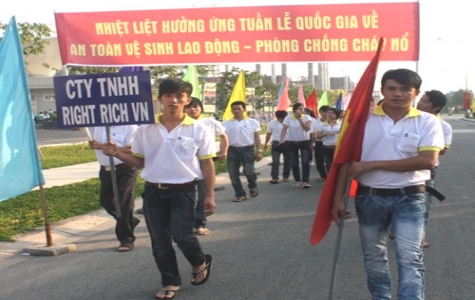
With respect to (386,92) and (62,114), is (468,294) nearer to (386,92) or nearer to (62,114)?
(386,92)

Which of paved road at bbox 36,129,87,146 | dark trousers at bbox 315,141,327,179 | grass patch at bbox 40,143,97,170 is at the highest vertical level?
dark trousers at bbox 315,141,327,179

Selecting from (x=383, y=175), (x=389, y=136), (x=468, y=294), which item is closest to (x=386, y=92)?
(x=389, y=136)

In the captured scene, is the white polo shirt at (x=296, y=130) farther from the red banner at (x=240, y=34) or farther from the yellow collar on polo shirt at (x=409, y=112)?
the yellow collar on polo shirt at (x=409, y=112)

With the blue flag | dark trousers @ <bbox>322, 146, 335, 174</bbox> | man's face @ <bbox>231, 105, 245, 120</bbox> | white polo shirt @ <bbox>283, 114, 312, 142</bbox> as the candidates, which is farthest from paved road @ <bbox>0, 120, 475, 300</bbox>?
white polo shirt @ <bbox>283, 114, 312, 142</bbox>

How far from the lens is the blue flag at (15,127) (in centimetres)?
658

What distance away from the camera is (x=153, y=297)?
492 centimetres

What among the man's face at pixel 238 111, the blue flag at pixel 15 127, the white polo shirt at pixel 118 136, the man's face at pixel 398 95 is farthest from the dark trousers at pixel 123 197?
the man's face at pixel 238 111

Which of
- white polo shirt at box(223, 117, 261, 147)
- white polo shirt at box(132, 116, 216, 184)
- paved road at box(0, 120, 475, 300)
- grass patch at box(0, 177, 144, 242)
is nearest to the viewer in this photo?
white polo shirt at box(132, 116, 216, 184)

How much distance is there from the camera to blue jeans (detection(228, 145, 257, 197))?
10352 millimetres

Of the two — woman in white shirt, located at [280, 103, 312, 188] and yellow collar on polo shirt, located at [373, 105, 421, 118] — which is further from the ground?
yellow collar on polo shirt, located at [373, 105, 421, 118]

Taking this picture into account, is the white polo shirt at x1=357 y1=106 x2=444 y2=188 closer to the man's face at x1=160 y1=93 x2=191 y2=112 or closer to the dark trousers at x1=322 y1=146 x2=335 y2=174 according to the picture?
the man's face at x1=160 y1=93 x2=191 y2=112

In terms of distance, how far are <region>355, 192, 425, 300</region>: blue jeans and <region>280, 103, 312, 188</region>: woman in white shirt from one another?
835 centimetres

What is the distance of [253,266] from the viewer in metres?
5.80

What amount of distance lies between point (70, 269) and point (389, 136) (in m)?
3.63
